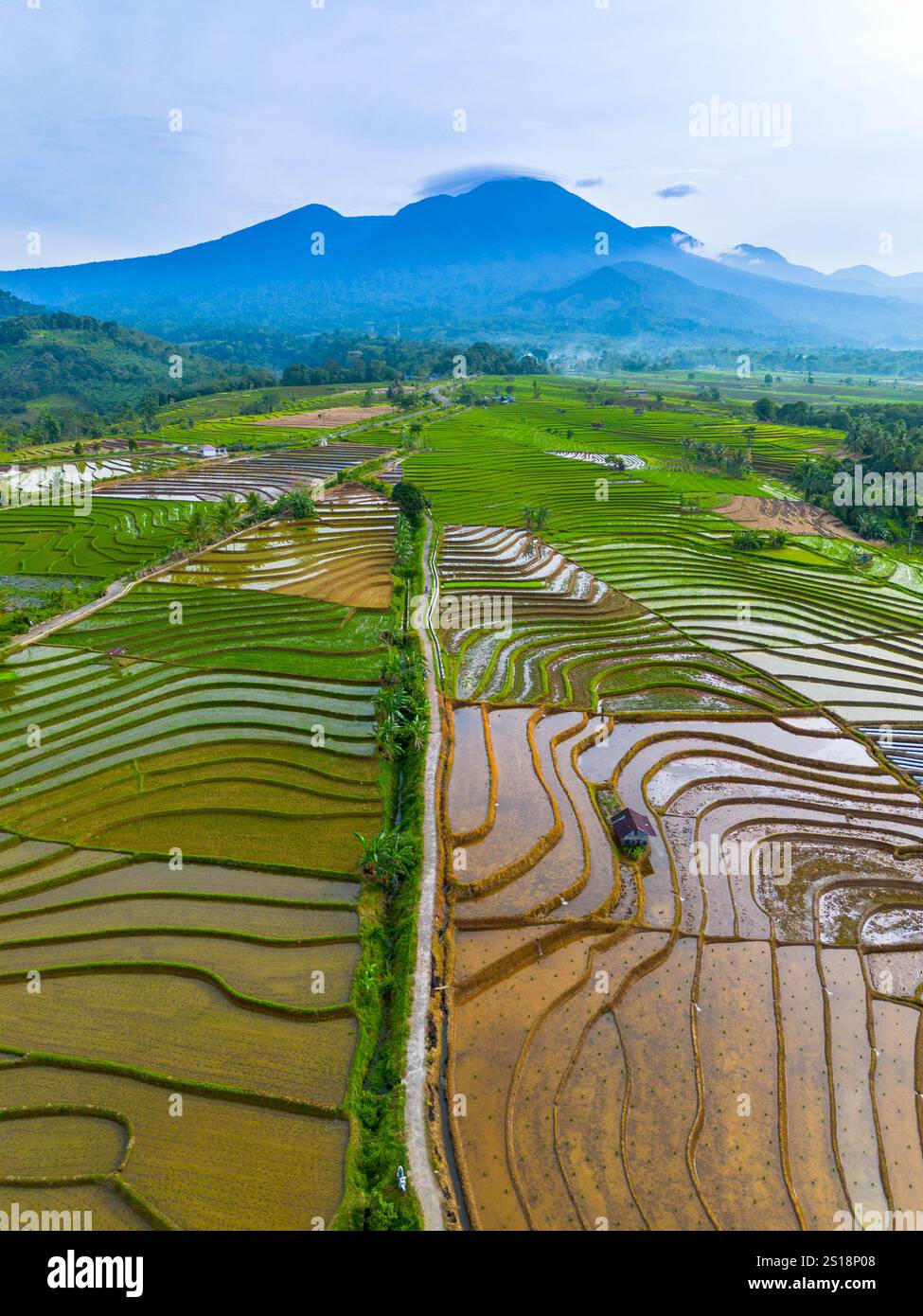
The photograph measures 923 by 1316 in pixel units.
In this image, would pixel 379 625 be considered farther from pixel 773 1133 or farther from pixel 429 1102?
pixel 773 1133

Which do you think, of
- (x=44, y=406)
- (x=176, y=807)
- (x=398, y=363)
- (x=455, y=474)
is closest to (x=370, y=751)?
(x=176, y=807)

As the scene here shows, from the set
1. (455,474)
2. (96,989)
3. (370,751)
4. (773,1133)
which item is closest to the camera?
(773,1133)

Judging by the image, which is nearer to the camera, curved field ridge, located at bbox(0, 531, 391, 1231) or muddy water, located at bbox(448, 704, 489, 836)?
curved field ridge, located at bbox(0, 531, 391, 1231)

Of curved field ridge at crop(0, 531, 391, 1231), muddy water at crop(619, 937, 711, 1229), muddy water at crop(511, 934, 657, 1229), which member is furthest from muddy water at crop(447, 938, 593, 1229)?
curved field ridge at crop(0, 531, 391, 1231)

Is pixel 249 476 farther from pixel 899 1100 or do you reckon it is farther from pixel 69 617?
pixel 899 1100

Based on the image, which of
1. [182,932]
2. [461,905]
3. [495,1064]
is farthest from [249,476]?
[495,1064]

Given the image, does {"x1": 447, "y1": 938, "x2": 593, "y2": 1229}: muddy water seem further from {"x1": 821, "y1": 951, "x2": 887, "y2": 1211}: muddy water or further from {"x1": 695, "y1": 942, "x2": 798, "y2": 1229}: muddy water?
{"x1": 821, "y1": 951, "x2": 887, "y2": 1211}: muddy water
